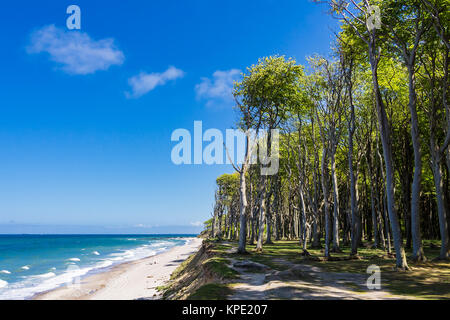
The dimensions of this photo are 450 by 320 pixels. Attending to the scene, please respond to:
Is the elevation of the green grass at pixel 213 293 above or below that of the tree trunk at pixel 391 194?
below

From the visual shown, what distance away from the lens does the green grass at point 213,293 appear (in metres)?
8.02

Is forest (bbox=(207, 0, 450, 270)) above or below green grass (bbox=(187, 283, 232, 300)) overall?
above

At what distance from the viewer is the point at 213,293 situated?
852cm

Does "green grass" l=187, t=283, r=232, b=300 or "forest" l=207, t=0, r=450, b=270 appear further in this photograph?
"forest" l=207, t=0, r=450, b=270

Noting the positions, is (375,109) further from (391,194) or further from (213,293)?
(213,293)

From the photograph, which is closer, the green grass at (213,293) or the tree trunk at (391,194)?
the green grass at (213,293)

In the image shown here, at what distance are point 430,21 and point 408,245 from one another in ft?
58.4

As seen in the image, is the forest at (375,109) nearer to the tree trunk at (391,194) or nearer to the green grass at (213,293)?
the tree trunk at (391,194)

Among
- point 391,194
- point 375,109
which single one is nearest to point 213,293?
point 391,194

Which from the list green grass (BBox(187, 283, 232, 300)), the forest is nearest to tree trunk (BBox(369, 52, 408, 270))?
the forest

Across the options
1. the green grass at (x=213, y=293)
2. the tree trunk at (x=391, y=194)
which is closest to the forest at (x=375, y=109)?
the tree trunk at (x=391, y=194)

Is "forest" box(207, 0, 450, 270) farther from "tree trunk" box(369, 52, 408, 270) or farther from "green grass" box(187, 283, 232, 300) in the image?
"green grass" box(187, 283, 232, 300)

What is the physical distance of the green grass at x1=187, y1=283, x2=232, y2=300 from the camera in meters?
8.02
